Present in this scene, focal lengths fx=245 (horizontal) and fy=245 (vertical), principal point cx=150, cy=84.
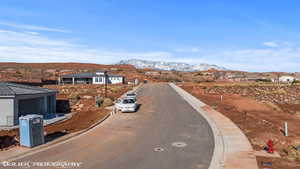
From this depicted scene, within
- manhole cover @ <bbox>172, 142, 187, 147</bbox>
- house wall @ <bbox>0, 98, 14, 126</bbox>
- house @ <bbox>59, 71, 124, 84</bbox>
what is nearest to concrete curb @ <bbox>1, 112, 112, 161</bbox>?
manhole cover @ <bbox>172, 142, 187, 147</bbox>

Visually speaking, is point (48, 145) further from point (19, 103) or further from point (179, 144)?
point (19, 103)

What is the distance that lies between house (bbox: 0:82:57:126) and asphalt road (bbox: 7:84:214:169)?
29.2 ft

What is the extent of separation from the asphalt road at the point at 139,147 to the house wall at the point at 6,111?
8.88m

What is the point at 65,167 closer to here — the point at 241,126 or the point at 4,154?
the point at 4,154

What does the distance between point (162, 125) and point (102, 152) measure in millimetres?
7477

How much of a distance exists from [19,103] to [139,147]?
57.9 feet

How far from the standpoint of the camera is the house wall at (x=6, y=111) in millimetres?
21562

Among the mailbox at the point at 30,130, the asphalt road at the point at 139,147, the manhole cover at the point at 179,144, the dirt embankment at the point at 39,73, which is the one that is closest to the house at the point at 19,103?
the asphalt road at the point at 139,147

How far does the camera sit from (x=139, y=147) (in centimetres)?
1298

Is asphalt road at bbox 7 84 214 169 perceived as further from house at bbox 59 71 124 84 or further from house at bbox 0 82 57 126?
house at bbox 59 71 124 84

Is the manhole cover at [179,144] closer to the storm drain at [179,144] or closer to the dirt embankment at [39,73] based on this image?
the storm drain at [179,144]

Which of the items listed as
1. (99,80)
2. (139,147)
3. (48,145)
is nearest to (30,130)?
(48,145)

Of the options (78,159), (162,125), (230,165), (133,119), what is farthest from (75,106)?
(230,165)

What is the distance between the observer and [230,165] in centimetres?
1012
